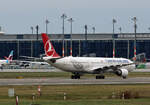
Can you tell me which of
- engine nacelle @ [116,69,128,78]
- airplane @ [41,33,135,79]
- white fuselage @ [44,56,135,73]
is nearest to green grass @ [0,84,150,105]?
airplane @ [41,33,135,79]

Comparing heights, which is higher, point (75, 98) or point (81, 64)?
point (81, 64)

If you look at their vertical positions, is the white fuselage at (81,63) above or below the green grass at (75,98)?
above

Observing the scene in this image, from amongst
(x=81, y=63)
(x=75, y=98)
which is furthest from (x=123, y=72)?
(x=75, y=98)

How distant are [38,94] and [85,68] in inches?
1426

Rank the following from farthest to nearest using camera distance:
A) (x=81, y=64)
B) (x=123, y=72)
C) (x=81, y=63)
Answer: (x=123, y=72) < (x=81, y=63) < (x=81, y=64)

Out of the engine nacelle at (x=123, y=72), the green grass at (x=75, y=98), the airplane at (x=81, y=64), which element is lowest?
the green grass at (x=75, y=98)

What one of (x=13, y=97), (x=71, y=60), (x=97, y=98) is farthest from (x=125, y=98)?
(x=71, y=60)

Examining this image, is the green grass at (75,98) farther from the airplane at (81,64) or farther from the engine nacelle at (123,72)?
the engine nacelle at (123,72)

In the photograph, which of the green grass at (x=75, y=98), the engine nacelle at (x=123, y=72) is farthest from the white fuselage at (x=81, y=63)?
the green grass at (x=75, y=98)

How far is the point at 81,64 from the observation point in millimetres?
87562

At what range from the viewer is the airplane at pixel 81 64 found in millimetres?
85062

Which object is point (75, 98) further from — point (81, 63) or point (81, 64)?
point (81, 63)

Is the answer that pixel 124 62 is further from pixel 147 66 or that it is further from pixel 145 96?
pixel 147 66

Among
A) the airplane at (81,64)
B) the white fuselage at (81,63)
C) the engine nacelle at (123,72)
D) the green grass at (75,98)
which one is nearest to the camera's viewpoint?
the green grass at (75,98)
